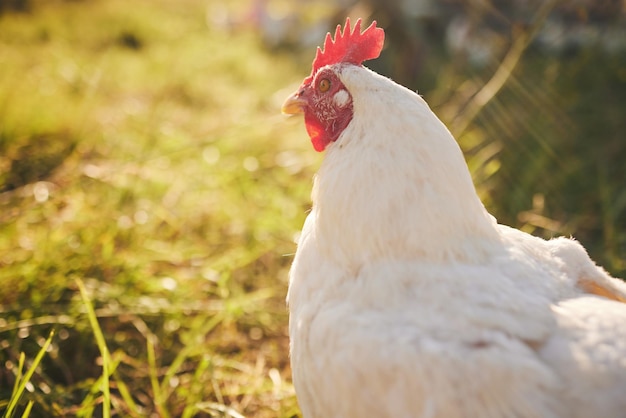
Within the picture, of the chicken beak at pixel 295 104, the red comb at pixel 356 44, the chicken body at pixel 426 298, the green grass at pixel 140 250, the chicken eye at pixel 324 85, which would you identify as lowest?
the green grass at pixel 140 250

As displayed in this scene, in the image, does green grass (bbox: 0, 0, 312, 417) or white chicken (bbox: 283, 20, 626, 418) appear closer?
white chicken (bbox: 283, 20, 626, 418)

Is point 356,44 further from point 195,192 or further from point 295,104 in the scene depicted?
point 195,192

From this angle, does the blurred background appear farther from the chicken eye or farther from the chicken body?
the chicken eye

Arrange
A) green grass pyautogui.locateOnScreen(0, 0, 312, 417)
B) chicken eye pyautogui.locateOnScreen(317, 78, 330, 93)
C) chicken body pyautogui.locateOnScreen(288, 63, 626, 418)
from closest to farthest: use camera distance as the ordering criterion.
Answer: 1. chicken body pyautogui.locateOnScreen(288, 63, 626, 418)
2. chicken eye pyautogui.locateOnScreen(317, 78, 330, 93)
3. green grass pyautogui.locateOnScreen(0, 0, 312, 417)

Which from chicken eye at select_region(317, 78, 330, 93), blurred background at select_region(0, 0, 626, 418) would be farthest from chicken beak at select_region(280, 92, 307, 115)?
blurred background at select_region(0, 0, 626, 418)

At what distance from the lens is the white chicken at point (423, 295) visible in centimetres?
103

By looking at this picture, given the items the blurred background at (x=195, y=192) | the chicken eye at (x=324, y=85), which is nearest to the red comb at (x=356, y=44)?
the chicken eye at (x=324, y=85)

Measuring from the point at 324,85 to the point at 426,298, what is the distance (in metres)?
0.79

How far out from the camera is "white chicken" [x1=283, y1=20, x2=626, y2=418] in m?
1.03

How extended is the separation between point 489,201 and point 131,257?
2236 mm

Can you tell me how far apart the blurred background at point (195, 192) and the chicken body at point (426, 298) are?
0.81 metres

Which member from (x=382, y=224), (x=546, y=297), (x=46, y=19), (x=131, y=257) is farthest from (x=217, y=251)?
(x=46, y=19)

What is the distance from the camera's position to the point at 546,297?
1.21 metres

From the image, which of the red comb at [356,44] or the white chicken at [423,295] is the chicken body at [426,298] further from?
the red comb at [356,44]
